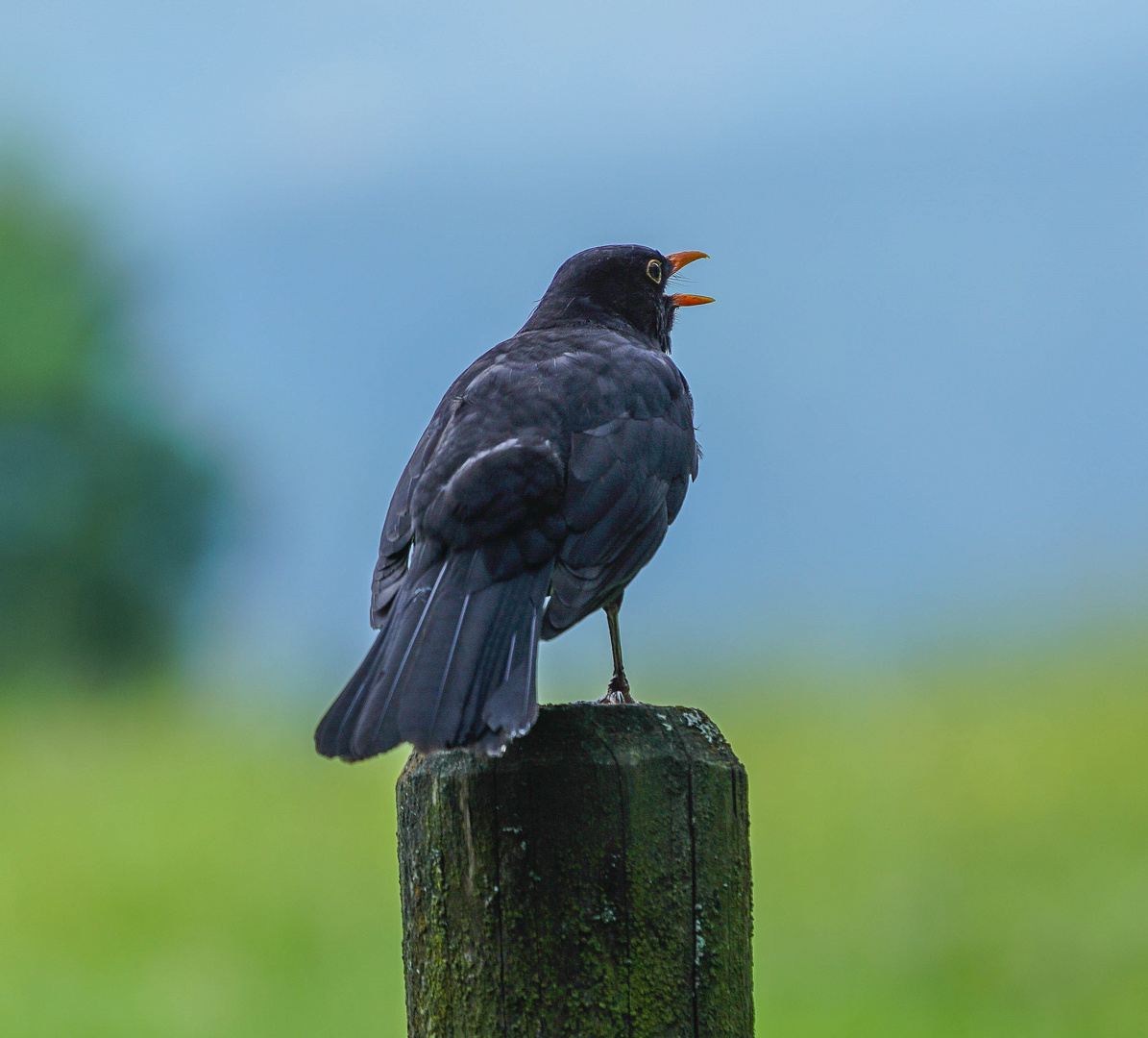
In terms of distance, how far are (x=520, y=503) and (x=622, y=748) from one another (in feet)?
2.71

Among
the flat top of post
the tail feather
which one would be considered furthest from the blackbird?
the flat top of post

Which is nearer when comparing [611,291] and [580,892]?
[580,892]

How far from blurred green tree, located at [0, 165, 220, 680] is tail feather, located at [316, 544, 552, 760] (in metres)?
19.3

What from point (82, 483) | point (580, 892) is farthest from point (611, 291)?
point (82, 483)

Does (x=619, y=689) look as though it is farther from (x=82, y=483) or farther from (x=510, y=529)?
(x=82, y=483)

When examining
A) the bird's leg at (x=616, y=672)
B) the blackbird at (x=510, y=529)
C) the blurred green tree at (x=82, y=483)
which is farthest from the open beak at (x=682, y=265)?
the blurred green tree at (x=82, y=483)

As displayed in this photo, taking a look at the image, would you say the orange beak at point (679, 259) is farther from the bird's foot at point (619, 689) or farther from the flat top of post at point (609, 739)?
the flat top of post at point (609, 739)

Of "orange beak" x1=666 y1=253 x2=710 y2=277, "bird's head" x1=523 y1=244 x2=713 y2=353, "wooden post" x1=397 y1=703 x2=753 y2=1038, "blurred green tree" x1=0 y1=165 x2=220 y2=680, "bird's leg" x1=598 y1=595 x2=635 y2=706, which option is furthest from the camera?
"blurred green tree" x1=0 y1=165 x2=220 y2=680

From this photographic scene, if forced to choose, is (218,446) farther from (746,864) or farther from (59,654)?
(746,864)

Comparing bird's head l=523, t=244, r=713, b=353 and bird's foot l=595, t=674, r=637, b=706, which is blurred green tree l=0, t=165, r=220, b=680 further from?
bird's foot l=595, t=674, r=637, b=706

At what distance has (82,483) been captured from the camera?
20672 millimetres

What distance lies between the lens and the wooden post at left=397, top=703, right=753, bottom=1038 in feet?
7.59

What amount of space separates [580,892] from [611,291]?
113 inches

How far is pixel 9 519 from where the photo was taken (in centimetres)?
2022
